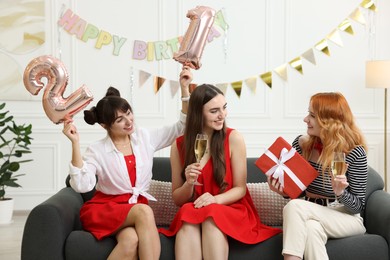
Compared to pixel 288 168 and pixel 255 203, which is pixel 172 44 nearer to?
pixel 255 203

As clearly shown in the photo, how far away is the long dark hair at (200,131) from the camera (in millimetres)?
3402

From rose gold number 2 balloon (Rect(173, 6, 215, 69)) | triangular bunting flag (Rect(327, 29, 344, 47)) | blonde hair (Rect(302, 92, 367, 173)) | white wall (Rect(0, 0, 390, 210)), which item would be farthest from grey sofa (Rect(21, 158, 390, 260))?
triangular bunting flag (Rect(327, 29, 344, 47))

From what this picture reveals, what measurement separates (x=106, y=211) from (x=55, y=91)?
61 centimetres

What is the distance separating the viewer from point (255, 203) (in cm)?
359

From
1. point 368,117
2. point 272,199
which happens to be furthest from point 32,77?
point 368,117

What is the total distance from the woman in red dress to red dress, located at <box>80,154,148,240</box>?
0.20 m

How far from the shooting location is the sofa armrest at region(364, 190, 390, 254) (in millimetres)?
3193

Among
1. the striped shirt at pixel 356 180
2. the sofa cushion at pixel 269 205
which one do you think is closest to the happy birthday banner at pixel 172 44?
the sofa cushion at pixel 269 205

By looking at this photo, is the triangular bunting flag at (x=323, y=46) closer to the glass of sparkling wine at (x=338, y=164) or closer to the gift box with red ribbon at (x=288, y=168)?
the gift box with red ribbon at (x=288, y=168)

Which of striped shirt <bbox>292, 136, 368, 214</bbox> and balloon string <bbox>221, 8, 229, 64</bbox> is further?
balloon string <bbox>221, 8, 229, 64</bbox>

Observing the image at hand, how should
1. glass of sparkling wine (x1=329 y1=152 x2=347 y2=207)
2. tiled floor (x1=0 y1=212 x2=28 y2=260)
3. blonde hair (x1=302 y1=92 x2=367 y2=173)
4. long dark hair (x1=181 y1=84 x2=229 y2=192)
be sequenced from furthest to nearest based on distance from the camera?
tiled floor (x1=0 y1=212 x2=28 y2=260) → long dark hair (x1=181 y1=84 x2=229 y2=192) → blonde hair (x1=302 y1=92 x2=367 y2=173) → glass of sparkling wine (x1=329 y1=152 x2=347 y2=207)

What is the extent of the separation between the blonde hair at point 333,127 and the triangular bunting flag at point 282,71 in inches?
99.0

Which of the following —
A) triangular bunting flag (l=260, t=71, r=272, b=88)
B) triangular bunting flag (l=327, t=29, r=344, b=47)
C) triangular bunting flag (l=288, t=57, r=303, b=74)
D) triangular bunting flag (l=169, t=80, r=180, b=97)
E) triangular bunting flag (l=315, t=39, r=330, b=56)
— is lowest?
triangular bunting flag (l=169, t=80, r=180, b=97)

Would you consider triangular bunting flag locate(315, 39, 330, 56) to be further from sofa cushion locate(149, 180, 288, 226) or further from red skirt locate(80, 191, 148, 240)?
red skirt locate(80, 191, 148, 240)
